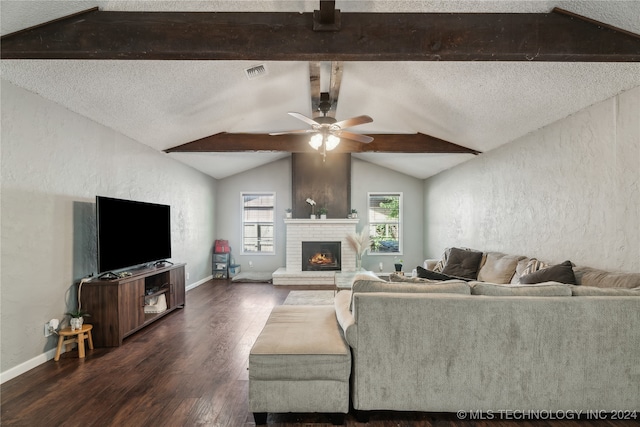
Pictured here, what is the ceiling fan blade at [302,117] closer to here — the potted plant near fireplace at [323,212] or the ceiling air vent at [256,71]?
the ceiling air vent at [256,71]

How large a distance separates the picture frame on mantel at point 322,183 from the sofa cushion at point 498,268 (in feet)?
12.2

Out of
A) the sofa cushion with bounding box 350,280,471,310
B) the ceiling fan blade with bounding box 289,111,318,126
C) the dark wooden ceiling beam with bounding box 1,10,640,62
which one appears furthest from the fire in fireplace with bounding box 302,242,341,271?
the dark wooden ceiling beam with bounding box 1,10,640,62

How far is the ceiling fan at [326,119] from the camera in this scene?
3.84m

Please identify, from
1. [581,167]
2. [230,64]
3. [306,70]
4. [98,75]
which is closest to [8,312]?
[98,75]

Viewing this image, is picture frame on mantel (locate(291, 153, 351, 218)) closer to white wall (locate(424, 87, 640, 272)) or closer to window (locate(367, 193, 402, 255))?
window (locate(367, 193, 402, 255))

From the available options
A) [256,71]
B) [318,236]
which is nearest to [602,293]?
[256,71]

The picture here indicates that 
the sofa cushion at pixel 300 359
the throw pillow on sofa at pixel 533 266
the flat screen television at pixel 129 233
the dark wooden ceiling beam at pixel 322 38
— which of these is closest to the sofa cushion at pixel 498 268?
the throw pillow on sofa at pixel 533 266

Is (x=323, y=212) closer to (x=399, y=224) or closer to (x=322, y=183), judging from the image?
(x=322, y=183)

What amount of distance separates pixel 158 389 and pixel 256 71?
3181 mm

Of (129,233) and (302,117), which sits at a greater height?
(302,117)

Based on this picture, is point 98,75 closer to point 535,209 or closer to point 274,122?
point 274,122

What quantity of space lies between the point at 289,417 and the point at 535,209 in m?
3.65

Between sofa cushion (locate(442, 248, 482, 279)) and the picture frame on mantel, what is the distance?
3.14 meters

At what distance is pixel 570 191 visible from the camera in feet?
11.6
